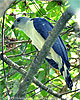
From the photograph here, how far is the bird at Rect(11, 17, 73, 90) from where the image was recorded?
3096 millimetres

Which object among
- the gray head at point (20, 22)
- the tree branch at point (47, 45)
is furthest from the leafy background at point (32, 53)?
the tree branch at point (47, 45)

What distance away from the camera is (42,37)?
332cm

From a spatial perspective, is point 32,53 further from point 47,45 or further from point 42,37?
point 47,45

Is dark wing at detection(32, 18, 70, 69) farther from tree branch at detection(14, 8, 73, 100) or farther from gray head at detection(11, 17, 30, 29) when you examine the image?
tree branch at detection(14, 8, 73, 100)

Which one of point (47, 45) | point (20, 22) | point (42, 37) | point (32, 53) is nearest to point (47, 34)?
point (42, 37)

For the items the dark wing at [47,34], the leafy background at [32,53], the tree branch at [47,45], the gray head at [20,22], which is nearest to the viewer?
the tree branch at [47,45]

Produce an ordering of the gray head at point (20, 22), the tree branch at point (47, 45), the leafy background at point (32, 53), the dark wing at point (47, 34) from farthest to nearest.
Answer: the gray head at point (20, 22), the dark wing at point (47, 34), the leafy background at point (32, 53), the tree branch at point (47, 45)

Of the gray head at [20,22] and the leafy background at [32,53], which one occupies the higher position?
the gray head at [20,22]

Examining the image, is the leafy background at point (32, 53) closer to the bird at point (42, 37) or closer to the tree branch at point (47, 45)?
the bird at point (42, 37)

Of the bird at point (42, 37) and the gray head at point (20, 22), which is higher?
the gray head at point (20, 22)

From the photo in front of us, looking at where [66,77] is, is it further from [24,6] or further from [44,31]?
[24,6]

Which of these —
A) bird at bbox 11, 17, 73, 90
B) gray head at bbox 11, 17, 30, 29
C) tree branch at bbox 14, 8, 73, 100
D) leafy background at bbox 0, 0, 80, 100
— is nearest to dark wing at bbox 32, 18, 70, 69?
bird at bbox 11, 17, 73, 90

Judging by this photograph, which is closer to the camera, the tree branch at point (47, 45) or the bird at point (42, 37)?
the tree branch at point (47, 45)

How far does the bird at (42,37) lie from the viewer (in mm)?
3096
